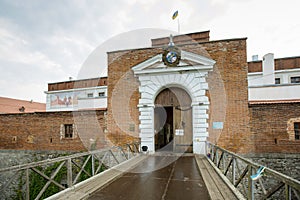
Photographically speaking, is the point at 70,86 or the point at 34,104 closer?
the point at 70,86

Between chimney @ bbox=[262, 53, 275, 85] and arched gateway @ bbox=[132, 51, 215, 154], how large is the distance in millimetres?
9087

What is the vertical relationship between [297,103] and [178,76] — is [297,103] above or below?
below

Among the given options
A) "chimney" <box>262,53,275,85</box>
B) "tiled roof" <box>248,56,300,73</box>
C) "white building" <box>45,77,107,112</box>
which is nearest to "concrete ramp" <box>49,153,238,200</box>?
"chimney" <box>262,53,275,85</box>

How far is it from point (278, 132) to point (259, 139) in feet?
2.40

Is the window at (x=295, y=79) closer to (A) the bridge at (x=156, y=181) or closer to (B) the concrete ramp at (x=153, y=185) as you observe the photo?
(A) the bridge at (x=156, y=181)

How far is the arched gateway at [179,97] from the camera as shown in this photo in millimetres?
8625

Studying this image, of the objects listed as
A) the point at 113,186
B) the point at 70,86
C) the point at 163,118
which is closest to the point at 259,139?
the point at 163,118

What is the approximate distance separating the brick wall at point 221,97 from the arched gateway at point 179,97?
1.18ft

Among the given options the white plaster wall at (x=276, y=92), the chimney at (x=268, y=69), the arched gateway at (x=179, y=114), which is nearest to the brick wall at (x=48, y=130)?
the arched gateway at (x=179, y=114)

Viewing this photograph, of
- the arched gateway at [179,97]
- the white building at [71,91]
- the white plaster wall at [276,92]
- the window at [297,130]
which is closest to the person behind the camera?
the window at [297,130]

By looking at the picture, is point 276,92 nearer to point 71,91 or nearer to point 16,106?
point 71,91

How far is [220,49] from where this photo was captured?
28.7 feet

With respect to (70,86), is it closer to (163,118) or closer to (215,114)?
(163,118)

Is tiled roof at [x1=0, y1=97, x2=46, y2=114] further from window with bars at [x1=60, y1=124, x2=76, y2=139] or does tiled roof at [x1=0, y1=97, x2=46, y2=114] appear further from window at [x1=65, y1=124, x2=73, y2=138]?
window at [x1=65, y1=124, x2=73, y2=138]
